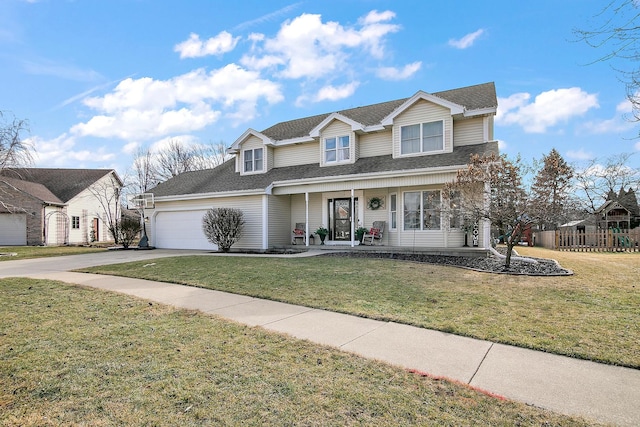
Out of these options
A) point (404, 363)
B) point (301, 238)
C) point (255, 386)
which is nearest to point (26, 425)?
point (255, 386)

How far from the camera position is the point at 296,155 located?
1788 centimetres

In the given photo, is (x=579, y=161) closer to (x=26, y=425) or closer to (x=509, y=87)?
(x=509, y=87)

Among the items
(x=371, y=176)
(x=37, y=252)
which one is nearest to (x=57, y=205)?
(x=37, y=252)

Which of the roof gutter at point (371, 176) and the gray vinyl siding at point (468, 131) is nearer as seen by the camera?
the roof gutter at point (371, 176)

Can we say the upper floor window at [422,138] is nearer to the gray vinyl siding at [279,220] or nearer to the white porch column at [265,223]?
the gray vinyl siding at [279,220]

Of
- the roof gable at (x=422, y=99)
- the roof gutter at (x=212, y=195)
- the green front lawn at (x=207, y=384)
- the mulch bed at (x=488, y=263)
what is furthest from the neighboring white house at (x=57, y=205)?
the green front lawn at (x=207, y=384)

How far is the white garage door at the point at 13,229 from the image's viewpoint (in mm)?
25609

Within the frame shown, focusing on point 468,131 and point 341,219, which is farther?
point 341,219

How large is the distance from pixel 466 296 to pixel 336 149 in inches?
434

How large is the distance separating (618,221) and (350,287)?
109 feet

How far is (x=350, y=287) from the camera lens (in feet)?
23.3

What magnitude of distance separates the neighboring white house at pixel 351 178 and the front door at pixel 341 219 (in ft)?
0.15

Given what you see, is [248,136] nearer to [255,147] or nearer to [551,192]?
[255,147]

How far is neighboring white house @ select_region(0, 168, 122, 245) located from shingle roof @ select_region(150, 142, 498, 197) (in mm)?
11741
